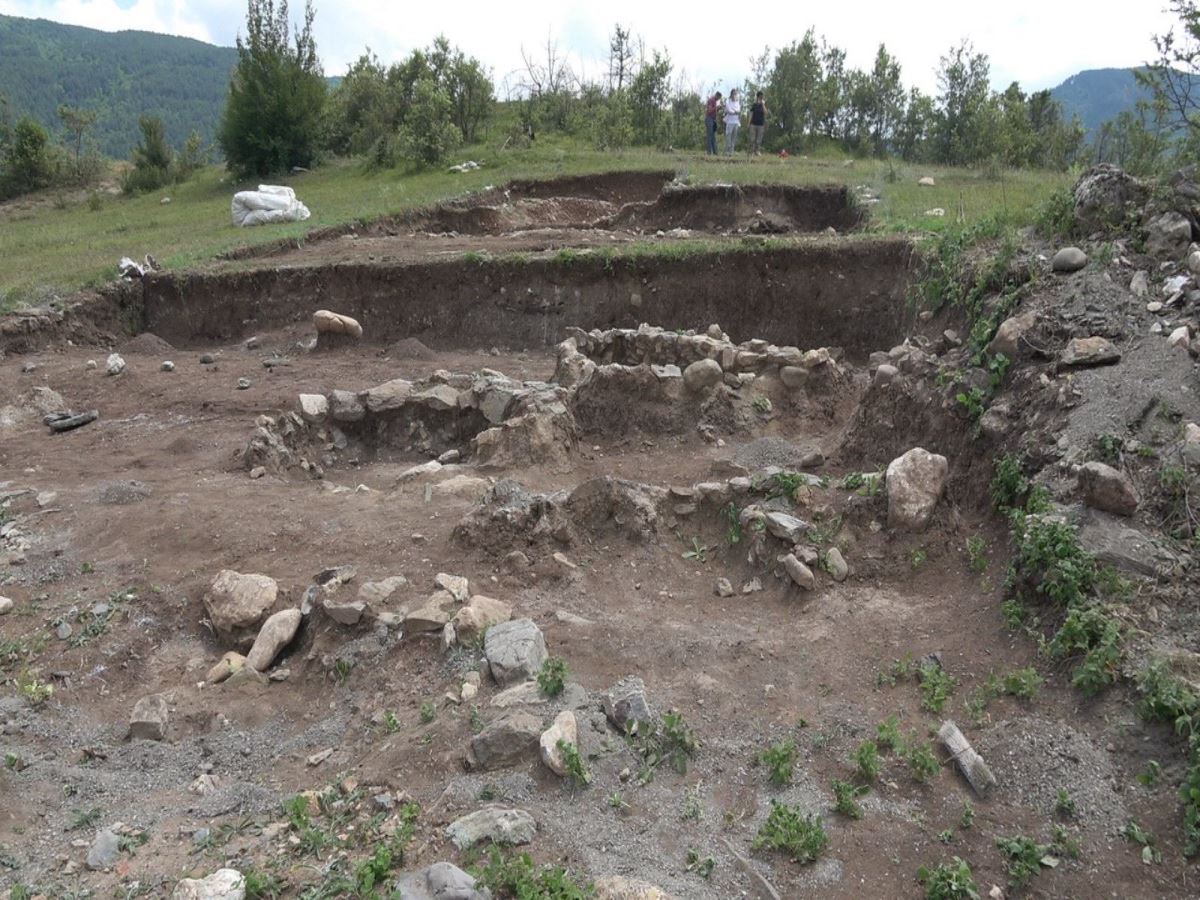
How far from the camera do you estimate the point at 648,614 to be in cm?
543

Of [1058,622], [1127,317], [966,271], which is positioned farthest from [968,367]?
[1058,622]

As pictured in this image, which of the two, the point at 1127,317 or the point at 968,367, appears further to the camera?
the point at 968,367

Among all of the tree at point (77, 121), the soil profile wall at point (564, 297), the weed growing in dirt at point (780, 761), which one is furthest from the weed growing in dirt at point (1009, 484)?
the tree at point (77, 121)

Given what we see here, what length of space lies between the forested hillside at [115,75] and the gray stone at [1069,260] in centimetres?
10528

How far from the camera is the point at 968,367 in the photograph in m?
6.78

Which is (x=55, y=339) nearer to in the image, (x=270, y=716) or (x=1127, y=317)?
(x=270, y=716)

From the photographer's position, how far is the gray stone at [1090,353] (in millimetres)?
5953

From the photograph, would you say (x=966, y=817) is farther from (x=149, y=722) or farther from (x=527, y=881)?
(x=149, y=722)

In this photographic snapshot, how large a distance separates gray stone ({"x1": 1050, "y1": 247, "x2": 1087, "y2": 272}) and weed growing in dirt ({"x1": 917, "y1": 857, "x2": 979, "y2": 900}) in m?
5.49

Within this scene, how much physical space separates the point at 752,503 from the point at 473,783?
10.3 feet

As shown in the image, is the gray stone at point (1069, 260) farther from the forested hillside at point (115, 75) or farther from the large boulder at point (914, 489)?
the forested hillside at point (115, 75)

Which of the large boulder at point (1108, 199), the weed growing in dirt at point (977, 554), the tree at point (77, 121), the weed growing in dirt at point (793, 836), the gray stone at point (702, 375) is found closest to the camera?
the weed growing in dirt at point (793, 836)

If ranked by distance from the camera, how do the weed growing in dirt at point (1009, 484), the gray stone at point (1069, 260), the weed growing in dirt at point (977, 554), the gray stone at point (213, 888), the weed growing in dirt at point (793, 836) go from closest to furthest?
the gray stone at point (213, 888) < the weed growing in dirt at point (793, 836) < the weed growing in dirt at point (977, 554) < the weed growing in dirt at point (1009, 484) < the gray stone at point (1069, 260)

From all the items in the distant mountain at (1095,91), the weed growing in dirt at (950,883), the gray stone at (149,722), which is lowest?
the gray stone at (149,722)
